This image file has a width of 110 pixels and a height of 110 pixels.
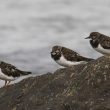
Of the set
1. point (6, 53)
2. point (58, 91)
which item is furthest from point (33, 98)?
point (6, 53)

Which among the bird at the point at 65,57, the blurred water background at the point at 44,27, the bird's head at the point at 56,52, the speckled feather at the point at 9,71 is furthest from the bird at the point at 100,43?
the blurred water background at the point at 44,27

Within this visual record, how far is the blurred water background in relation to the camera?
40.3 metres

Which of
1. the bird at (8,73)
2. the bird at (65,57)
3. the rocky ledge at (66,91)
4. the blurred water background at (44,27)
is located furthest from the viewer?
the blurred water background at (44,27)

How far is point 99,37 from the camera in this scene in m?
23.7

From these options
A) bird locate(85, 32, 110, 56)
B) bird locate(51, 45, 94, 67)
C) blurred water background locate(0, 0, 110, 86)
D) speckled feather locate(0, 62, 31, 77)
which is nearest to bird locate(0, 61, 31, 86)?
speckled feather locate(0, 62, 31, 77)

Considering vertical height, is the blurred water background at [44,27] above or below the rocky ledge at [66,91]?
above

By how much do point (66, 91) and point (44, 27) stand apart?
3367 cm

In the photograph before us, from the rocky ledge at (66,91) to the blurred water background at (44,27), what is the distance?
544 inches

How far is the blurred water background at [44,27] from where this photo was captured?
1587 inches

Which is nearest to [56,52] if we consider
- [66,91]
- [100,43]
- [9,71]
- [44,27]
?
[100,43]

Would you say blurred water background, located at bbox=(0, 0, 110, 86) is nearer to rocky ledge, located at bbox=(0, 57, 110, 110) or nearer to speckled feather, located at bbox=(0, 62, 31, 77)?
speckled feather, located at bbox=(0, 62, 31, 77)

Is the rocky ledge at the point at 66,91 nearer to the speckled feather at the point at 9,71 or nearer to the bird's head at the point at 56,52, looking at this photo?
the bird's head at the point at 56,52

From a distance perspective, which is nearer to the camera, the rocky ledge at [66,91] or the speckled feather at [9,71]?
the rocky ledge at [66,91]

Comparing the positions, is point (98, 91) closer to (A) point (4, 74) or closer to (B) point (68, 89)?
(B) point (68, 89)
